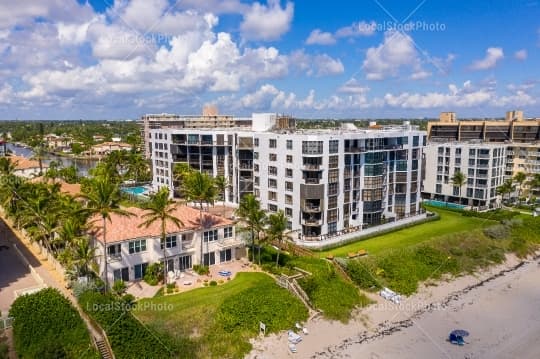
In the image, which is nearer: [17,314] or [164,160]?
[17,314]

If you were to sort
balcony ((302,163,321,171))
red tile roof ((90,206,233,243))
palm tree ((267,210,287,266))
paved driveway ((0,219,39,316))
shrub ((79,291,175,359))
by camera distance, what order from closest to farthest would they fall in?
shrub ((79,291,175,359)) < paved driveway ((0,219,39,316)) < red tile roof ((90,206,233,243)) < palm tree ((267,210,287,266)) < balcony ((302,163,321,171))

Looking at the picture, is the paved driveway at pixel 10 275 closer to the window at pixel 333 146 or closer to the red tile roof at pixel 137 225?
the red tile roof at pixel 137 225

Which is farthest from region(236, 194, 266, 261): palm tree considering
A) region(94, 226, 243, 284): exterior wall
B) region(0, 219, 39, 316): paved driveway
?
region(0, 219, 39, 316): paved driveway

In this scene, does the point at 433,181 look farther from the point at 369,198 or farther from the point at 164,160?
the point at 164,160

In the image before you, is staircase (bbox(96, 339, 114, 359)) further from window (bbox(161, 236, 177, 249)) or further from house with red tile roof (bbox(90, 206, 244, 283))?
window (bbox(161, 236, 177, 249))

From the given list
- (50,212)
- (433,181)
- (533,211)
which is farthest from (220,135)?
(533,211)

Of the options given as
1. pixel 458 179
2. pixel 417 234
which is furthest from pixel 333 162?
pixel 458 179
